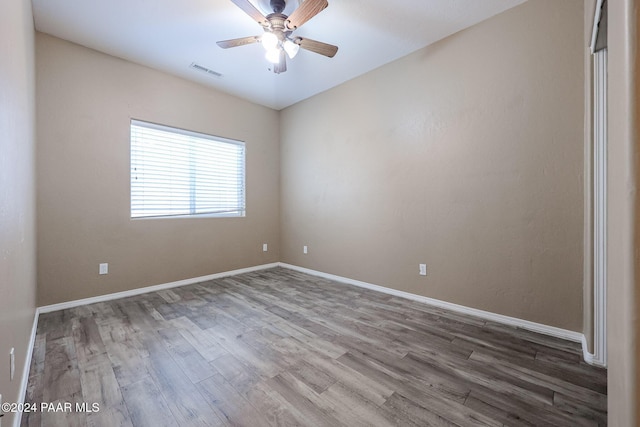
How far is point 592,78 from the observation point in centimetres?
172

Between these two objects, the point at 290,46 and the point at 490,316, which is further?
the point at 490,316

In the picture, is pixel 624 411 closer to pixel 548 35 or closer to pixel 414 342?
pixel 414 342

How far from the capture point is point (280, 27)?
2062 mm

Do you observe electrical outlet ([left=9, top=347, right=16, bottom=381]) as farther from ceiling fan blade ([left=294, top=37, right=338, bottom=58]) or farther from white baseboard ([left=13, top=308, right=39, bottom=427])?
ceiling fan blade ([left=294, top=37, right=338, bottom=58])

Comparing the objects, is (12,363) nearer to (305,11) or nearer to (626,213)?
(626,213)

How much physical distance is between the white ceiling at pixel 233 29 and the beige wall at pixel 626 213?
6.60ft

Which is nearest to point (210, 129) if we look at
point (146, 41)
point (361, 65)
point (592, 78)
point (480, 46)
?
point (146, 41)

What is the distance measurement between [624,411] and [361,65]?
3398 millimetres

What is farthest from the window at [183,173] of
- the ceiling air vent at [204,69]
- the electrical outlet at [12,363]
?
the electrical outlet at [12,363]

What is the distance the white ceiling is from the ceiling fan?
288mm

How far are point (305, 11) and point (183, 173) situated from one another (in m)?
2.64

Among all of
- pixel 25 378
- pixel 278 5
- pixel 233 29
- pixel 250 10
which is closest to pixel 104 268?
pixel 25 378

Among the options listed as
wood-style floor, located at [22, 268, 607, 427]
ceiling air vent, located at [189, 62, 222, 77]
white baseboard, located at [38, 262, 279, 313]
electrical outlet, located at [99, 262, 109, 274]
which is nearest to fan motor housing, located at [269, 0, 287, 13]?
ceiling air vent, located at [189, 62, 222, 77]

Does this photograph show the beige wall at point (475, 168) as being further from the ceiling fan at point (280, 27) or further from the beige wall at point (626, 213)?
the beige wall at point (626, 213)
